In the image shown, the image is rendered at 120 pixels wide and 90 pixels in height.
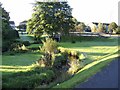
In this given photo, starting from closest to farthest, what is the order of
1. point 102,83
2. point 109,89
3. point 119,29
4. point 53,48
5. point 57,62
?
1. point 109,89
2. point 102,83
3. point 57,62
4. point 53,48
5. point 119,29

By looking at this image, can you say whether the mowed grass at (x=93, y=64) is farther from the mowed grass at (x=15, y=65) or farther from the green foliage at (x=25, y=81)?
the mowed grass at (x=15, y=65)

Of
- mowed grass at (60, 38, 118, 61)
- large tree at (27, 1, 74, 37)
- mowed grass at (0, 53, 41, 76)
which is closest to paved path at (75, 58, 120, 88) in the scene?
mowed grass at (0, 53, 41, 76)

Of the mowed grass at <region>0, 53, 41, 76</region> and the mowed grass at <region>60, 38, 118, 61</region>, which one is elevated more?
the mowed grass at <region>60, 38, 118, 61</region>

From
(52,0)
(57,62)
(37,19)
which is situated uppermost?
(52,0)

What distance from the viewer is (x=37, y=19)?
6281 centimetres

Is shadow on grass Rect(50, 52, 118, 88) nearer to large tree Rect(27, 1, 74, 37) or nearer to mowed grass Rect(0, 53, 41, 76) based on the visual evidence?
mowed grass Rect(0, 53, 41, 76)

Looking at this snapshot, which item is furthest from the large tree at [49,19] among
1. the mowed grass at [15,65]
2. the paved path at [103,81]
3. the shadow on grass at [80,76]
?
the paved path at [103,81]

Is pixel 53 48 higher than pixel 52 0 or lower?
lower

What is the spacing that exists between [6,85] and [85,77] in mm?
4607

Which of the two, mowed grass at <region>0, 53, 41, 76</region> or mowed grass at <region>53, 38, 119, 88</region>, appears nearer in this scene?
mowed grass at <region>53, 38, 119, 88</region>

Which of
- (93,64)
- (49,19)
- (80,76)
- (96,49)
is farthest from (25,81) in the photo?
(49,19)

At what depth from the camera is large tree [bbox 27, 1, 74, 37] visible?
61406mm

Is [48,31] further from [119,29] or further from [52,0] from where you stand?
[119,29]

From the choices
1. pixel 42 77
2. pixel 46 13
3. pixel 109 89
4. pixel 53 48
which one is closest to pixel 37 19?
pixel 46 13
